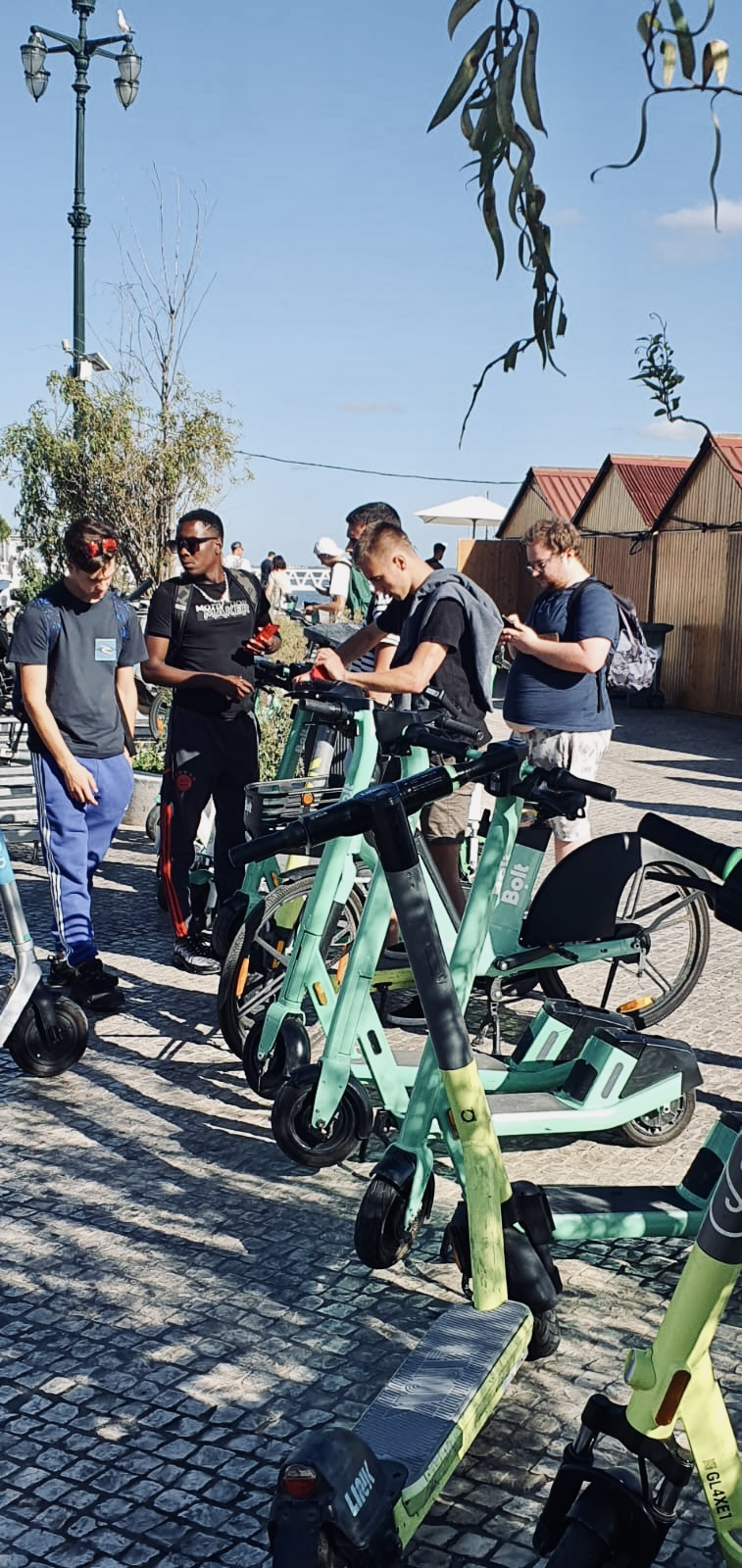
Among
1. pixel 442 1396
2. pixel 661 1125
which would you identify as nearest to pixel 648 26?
pixel 442 1396

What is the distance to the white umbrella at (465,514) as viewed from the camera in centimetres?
3183

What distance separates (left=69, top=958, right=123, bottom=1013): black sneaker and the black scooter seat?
10.3 ft

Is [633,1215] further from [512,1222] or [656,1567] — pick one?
[656,1567]

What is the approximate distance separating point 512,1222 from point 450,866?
2505 millimetres

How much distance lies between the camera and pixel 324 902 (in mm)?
4582

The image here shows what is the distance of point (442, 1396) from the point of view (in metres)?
2.80

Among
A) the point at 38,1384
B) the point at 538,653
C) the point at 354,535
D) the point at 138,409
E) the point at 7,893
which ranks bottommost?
the point at 38,1384

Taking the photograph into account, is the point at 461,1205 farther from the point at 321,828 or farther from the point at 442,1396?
the point at 321,828

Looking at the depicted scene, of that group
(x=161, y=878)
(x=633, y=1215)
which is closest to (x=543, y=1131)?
(x=633, y=1215)

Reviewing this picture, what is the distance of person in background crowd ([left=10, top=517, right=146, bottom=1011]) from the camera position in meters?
5.87

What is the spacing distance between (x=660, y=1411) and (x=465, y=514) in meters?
30.5

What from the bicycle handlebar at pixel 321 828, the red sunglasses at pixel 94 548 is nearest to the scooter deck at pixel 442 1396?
the bicycle handlebar at pixel 321 828

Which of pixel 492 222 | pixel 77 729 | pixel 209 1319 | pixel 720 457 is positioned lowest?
pixel 209 1319

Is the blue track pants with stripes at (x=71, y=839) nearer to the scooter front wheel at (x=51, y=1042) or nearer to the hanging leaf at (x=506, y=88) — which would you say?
the scooter front wheel at (x=51, y=1042)
